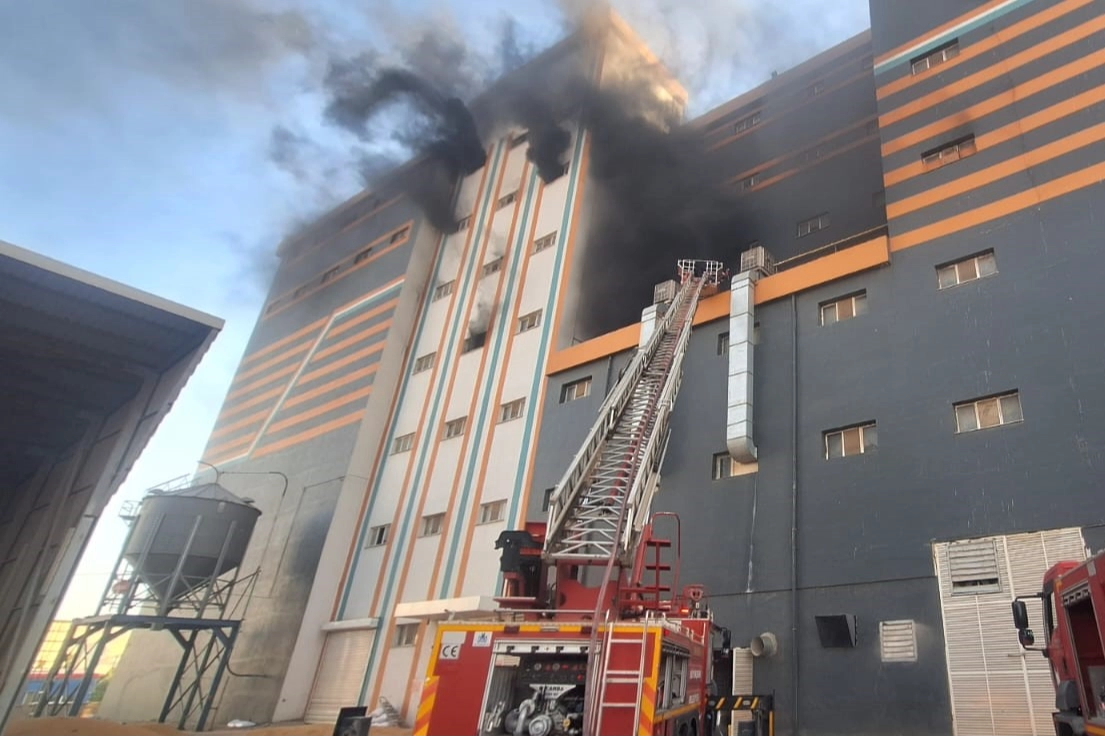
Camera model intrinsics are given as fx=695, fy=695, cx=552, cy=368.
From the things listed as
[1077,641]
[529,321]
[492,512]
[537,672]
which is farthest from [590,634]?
[529,321]

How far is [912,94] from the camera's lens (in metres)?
21.2

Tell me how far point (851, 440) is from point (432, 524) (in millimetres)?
15179

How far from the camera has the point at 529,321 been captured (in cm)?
A: 2802

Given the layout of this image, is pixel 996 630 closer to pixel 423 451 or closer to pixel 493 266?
pixel 423 451

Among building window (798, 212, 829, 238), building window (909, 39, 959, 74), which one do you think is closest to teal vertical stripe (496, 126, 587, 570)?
building window (798, 212, 829, 238)

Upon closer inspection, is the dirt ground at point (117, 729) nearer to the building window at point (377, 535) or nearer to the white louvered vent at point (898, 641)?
the building window at point (377, 535)

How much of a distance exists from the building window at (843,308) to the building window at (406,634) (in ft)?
53.9

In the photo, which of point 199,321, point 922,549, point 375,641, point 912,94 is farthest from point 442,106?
point 922,549

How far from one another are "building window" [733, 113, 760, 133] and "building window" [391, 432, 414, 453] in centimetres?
2186

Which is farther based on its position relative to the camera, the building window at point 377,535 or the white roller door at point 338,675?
the building window at point 377,535

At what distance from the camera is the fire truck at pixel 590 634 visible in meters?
8.22

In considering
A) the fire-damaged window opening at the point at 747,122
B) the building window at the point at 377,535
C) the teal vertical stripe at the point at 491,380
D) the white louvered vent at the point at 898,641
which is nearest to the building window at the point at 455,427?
the teal vertical stripe at the point at 491,380

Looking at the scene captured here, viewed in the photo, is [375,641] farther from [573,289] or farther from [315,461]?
[573,289]

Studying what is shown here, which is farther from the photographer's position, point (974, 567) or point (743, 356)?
point (743, 356)
